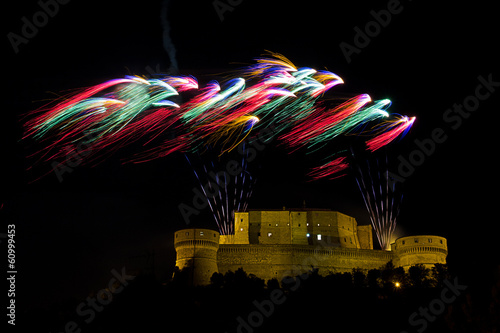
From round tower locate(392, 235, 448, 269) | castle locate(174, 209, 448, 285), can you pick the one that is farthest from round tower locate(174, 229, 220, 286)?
round tower locate(392, 235, 448, 269)

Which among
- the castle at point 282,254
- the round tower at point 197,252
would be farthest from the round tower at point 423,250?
the round tower at point 197,252

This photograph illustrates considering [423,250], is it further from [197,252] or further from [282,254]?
[197,252]

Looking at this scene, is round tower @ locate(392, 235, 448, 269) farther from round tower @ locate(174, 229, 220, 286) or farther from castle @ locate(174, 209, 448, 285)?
round tower @ locate(174, 229, 220, 286)

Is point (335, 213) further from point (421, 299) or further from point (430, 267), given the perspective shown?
point (421, 299)

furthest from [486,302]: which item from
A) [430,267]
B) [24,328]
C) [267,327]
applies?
[24,328]

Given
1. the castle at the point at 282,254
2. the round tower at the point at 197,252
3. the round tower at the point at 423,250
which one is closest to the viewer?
the round tower at the point at 197,252

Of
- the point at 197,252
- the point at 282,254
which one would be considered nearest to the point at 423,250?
the point at 282,254

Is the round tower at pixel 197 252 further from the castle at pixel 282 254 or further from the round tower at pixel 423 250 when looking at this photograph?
the round tower at pixel 423 250
